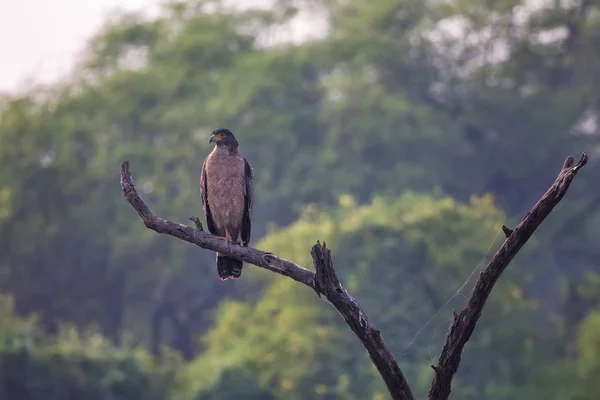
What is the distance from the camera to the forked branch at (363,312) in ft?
25.1

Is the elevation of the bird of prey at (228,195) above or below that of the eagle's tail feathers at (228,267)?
above

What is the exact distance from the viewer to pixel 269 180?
152 feet

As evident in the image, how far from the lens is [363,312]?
811 cm

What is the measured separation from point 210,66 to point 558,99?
1455cm

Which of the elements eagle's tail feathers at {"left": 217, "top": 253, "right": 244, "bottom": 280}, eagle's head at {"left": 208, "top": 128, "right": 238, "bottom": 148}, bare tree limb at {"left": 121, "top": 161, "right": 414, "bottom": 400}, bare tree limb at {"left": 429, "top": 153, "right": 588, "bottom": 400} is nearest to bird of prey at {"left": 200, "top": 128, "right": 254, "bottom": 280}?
eagle's head at {"left": 208, "top": 128, "right": 238, "bottom": 148}

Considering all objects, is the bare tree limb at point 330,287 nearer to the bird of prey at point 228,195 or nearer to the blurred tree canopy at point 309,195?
the bird of prey at point 228,195

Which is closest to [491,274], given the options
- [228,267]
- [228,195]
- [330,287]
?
[330,287]

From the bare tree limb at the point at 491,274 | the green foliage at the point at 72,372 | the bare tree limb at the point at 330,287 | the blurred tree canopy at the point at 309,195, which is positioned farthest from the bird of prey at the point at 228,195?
the green foliage at the point at 72,372

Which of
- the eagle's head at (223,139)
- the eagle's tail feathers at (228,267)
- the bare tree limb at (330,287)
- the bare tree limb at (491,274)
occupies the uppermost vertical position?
the eagle's head at (223,139)

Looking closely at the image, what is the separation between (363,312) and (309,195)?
37806 mm

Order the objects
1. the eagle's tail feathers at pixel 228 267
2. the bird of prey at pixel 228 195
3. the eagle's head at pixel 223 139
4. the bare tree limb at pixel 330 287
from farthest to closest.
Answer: the eagle's head at pixel 223 139 < the bird of prey at pixel 228 195 < the eagle's tail feathers at pixel 228 267 < the bare tree limb at pixel 330 287

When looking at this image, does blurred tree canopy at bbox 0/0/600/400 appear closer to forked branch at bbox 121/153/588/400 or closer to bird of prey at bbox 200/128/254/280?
bird of prey at bbox 200/128/254/280

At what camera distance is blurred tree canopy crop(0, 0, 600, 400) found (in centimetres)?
3144

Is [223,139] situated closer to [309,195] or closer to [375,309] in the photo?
[375,309]
